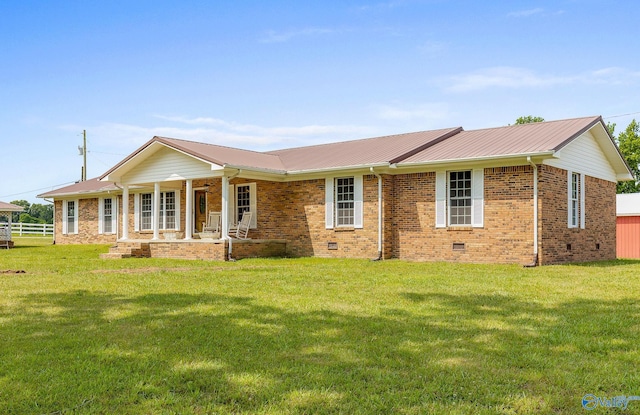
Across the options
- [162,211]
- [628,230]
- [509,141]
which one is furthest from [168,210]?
[628,230]

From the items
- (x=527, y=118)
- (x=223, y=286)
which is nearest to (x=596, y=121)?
(x=223, y=286)

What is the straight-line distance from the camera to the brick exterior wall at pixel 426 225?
16438mm

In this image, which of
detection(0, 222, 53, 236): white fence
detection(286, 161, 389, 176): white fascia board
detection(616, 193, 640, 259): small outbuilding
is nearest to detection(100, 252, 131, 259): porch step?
detection(286, 161, 389, 176): white fascia board

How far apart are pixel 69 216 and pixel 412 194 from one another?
21018mm

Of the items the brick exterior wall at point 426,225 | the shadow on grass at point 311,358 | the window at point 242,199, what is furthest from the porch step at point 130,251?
the shadow on grass at point 311,358

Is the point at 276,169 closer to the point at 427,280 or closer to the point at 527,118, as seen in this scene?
the point at 427,280

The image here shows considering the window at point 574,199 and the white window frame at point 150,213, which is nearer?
the window at point 574,199

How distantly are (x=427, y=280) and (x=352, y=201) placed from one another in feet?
25.3

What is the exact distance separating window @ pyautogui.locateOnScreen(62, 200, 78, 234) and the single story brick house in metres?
9.95

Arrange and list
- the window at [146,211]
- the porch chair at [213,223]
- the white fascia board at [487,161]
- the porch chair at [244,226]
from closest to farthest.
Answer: the white fascia board at [487,161]
the porch chair at [244,226]
the porch chair at [213,223]
the window at [146,211]

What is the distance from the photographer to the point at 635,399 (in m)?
4.46

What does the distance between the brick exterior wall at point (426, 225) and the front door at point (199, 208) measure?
2.94ft

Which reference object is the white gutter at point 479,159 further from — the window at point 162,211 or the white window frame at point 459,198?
the window at point 162,211

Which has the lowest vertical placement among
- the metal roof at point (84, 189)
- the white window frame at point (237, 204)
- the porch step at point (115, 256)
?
the porch step at point (115, 256)
